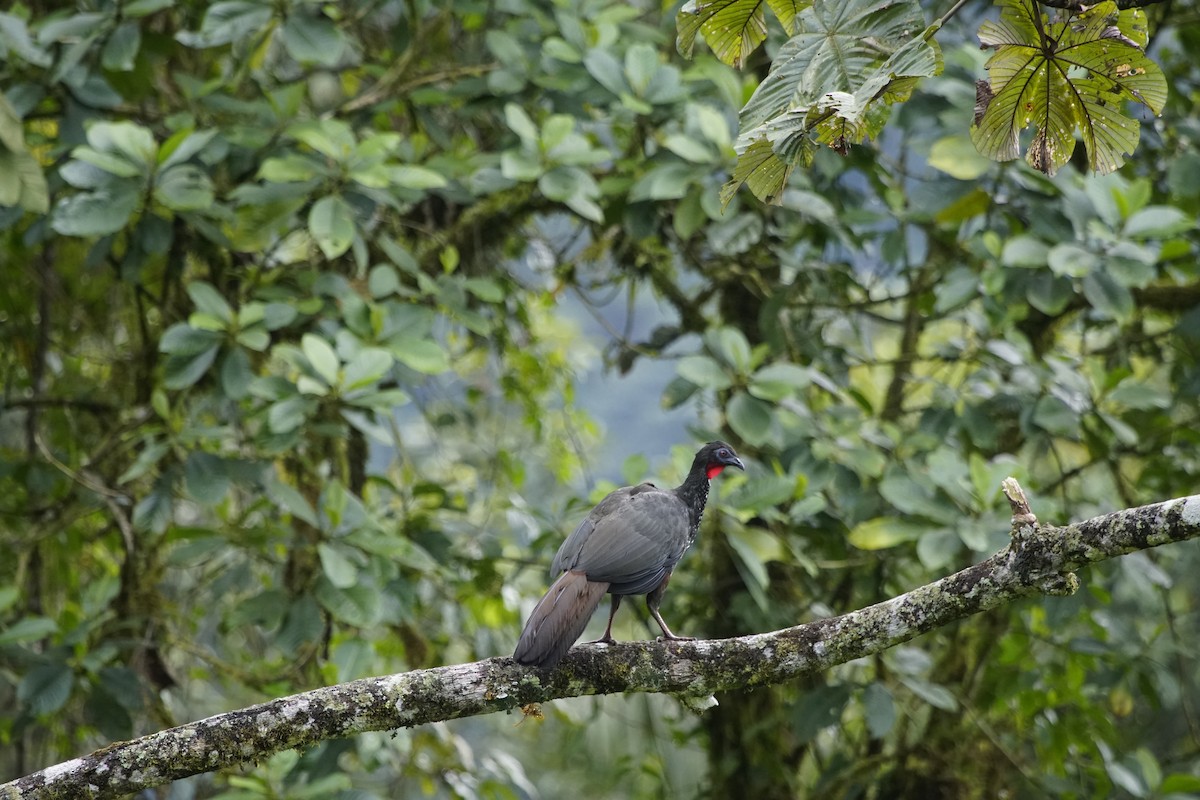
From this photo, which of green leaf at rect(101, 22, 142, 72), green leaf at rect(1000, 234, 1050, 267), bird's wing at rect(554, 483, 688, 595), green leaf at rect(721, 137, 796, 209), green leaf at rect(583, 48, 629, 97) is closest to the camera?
green leaf at rect(721, 137, 796, 209)

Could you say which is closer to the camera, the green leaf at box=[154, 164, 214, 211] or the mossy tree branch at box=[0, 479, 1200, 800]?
the mossy tree branch at box=[0, 479, 1200, 800]

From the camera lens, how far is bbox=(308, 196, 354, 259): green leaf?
4258 mm

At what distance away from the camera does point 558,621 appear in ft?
9.64

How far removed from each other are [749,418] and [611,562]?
140 cm

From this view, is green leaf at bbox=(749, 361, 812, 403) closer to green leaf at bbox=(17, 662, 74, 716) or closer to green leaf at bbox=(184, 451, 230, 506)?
green leaf at bbox=(184, 451, 230, 506)

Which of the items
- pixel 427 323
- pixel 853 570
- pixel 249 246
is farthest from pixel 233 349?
pixel 853 570

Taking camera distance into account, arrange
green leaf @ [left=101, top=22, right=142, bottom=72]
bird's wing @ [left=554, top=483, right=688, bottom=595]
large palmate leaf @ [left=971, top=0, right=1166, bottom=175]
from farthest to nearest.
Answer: green leaf @ [left=101, top=22, right=142, bottom=72] < bird's wing @ [left=554, top=483, right=688, bottom=595] < large palmate leaf @ [left=971, top=0, right=1166, bottom=175]

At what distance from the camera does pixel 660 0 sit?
6.13 m

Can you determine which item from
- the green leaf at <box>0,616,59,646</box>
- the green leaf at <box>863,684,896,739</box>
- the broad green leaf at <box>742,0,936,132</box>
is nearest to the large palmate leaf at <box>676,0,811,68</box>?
the broad green leaf at <box>742,0,936,132</box>

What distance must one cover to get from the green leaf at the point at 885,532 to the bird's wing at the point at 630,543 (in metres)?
1.11

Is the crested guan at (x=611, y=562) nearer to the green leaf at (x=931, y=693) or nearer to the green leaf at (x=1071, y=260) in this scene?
the green leaf at (x=931, y=693)

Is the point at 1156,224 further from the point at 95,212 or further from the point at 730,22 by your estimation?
the point at 95,212

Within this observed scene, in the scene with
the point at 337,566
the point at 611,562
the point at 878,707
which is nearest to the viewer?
the point at 611,562

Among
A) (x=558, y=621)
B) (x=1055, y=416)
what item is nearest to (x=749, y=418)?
(x=1055, y=416)
